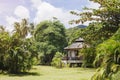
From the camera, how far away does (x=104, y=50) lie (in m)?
12.9

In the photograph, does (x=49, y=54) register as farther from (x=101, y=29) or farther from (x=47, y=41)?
(x=101, y=29)

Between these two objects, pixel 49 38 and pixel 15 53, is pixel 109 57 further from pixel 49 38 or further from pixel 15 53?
pixel 49 38

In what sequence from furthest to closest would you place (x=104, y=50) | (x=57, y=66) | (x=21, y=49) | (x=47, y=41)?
(x=47, y=41)
(x=57, y=66)
(x=21, y=49)
(x=104, y=50)

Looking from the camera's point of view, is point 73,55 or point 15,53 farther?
point 73,55

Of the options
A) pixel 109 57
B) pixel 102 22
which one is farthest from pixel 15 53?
pixel 109 57

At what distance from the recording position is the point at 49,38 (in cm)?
6072

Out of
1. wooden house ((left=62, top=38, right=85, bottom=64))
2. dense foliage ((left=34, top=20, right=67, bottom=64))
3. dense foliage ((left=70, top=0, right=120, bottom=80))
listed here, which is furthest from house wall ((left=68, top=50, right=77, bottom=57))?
dense foliage ((left=70, top=0, right=120, bottom=80))

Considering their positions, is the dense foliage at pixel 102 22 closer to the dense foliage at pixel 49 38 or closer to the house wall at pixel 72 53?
the house wall at pixel 72 53

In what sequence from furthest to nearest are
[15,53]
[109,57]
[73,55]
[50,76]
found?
[73,55] → [15,53] → [50,76] → [109,57]

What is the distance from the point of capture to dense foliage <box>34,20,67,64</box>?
59.8m

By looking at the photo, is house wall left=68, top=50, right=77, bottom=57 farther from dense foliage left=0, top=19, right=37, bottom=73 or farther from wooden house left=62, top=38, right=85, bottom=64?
dense foliage left=0, top=19, right=37, bottom=73

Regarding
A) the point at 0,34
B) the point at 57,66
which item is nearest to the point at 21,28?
the point at 57,66

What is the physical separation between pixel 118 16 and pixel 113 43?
15.2ft

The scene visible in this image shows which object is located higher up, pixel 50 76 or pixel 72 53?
pixel 72 53
